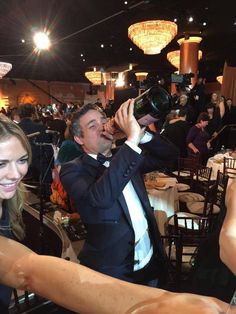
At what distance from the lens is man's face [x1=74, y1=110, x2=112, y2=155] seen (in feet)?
4.46

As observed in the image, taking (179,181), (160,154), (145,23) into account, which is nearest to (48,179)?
(179,181)

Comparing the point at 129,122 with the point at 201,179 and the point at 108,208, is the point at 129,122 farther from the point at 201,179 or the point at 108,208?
the point at 201,179

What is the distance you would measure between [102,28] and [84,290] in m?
6.60

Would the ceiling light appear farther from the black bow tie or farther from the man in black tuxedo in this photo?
the black bow tie

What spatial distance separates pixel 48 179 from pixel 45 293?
14.5 feet

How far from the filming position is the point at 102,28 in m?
6.23

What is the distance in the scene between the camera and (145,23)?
396cm

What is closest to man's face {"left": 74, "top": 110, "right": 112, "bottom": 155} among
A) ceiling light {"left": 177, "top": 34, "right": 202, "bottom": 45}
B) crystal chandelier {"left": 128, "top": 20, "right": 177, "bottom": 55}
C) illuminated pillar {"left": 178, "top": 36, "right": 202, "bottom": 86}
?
crystal chandelier {"left": 128, "top": 20, "right": 177, "bottom": 55}

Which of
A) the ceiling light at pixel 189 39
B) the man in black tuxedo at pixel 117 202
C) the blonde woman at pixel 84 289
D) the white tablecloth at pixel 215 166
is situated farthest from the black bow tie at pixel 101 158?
the ceiling light at pixel 189 39

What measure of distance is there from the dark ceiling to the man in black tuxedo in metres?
0.42

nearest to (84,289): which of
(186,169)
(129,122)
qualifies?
(129,122)

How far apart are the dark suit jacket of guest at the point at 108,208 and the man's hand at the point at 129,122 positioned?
5 centimetres

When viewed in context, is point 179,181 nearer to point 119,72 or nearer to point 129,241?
point 129,241

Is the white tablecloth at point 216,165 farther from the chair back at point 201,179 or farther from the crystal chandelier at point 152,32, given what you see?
the crystal chandelier at point 152,32
